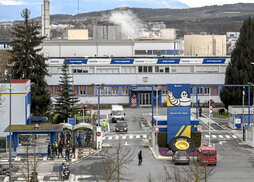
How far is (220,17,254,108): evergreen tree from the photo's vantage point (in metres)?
79.5

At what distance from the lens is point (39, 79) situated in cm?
7531

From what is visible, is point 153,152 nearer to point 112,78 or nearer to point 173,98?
point 173,98

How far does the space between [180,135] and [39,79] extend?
24001 mm

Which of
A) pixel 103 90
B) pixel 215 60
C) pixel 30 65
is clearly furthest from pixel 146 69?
pixel 30 65

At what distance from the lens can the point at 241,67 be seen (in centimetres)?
8062

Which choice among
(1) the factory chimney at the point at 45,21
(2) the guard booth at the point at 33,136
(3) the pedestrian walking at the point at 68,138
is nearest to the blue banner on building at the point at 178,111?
(3) the pedestrian walking at the point at 68,138

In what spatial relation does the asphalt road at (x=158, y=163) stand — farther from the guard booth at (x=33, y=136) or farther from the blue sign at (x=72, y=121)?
the blue sign at (x=72, y=121)

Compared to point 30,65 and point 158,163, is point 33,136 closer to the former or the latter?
point 158,163

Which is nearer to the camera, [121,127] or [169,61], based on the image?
[121,127]

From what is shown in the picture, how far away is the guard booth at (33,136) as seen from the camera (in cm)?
5431

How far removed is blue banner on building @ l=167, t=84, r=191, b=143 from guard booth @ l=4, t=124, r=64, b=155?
30.8 ft

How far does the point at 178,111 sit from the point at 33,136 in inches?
494

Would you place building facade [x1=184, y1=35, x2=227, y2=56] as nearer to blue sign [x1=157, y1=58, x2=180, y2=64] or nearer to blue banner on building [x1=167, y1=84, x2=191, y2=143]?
blue sign [x1=157, y1=58, x2=180, y2=64]

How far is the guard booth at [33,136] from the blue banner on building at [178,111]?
9388mm
